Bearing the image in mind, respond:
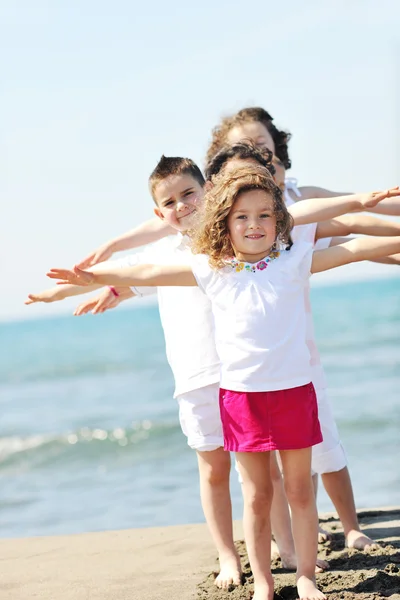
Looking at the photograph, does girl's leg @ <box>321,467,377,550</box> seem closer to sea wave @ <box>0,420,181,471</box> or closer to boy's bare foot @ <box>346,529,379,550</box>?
boy's bare foot @ <box>346,529,379,550</box>

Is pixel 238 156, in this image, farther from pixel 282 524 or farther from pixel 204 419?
pixel 282 524

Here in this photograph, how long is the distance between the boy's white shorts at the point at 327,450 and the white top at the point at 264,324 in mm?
756

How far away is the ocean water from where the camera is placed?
7066mm

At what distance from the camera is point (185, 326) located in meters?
4.11

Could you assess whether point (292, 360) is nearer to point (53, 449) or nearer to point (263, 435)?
point (263, 435)

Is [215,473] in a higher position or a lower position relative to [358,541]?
higher

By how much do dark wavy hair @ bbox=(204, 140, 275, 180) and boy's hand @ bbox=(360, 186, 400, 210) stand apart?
0.53m

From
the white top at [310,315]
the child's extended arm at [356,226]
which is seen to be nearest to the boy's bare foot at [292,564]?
the white top at [310,315]

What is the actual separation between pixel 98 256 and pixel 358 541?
1876 millimetres

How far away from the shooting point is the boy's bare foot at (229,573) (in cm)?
392

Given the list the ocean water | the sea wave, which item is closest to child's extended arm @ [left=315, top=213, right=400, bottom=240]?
the ocean water

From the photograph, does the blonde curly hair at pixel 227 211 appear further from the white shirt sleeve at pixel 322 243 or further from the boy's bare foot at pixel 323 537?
the boy's bare foot at pixel 323 537

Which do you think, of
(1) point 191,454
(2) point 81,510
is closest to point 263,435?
(2) point 81,510

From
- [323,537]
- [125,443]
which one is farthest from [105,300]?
[125,443]
